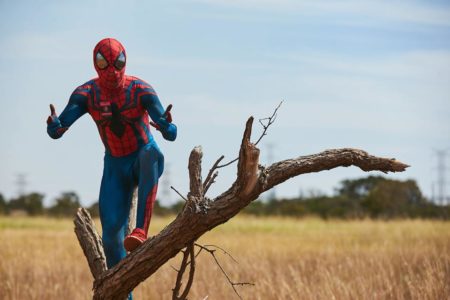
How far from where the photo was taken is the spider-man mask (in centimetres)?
479

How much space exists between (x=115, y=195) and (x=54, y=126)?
62cm

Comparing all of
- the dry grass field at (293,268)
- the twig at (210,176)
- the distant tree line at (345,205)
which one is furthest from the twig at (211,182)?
the distant tree line at (345,205)

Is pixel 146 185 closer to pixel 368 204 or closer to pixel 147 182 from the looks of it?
pixel 147 182

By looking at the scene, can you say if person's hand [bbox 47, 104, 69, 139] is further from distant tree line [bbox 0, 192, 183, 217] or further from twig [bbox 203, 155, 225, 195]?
distant tree line [bbox 0, 192, 183, 217]

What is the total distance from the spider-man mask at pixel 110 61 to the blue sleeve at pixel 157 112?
0.66ft

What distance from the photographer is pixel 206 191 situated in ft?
15.5

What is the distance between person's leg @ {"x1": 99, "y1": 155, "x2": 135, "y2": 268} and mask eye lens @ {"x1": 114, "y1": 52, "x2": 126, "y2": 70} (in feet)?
2.11

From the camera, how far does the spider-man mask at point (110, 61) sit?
4789 millimetres

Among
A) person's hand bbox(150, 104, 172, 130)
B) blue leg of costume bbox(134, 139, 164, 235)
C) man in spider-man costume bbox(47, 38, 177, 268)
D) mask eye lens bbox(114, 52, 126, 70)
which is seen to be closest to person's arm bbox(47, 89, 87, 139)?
man in spider-man costume bbox(47, 38, 177, 268)

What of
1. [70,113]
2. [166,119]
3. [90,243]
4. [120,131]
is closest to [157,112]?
[166,119]

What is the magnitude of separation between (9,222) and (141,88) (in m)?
24.1

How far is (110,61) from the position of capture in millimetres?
4797

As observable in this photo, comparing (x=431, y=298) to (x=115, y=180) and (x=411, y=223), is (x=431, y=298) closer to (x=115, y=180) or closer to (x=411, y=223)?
(x=115, y=180)

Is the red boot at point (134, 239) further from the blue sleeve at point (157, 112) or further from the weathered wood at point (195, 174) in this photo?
the blue sleeve at point (157, 112)
